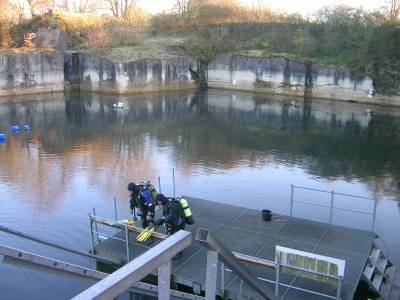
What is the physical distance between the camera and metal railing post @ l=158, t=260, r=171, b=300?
271 centimetres

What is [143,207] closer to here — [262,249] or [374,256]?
[262,249]

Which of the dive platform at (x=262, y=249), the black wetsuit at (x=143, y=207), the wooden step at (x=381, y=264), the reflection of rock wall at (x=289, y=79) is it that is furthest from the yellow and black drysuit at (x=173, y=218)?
A: the reflection of rock wall at (x=289, y=79)

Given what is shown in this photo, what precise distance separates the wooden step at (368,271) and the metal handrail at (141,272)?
26.0 feet

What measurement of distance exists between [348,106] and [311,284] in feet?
96.6

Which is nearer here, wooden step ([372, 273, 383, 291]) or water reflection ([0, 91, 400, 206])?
wooden step ([372, 273, 383, 291])

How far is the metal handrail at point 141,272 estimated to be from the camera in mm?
2230

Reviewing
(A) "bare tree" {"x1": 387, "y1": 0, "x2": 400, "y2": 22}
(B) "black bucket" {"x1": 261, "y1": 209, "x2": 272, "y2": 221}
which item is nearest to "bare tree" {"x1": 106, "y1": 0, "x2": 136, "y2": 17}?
(A) "bare tree" {"x1": 387, "y1": 0, "x2": 400, "y2": 22}

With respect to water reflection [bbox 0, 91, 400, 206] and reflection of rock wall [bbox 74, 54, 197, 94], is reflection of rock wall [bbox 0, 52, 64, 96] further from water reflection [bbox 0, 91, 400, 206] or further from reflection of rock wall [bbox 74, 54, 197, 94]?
water reflection [bbox 0, 91, 400, 206]

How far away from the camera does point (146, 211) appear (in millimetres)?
11258

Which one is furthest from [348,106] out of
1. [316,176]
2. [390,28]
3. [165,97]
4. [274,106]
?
[316,176]

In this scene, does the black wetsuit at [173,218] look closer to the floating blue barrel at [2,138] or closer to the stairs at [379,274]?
the stairs at [379,274]

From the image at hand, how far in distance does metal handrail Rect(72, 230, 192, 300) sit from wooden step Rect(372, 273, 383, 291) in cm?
811

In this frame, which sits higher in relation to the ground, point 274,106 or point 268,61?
point 268,61

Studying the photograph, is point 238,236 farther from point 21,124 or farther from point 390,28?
point 390,28
